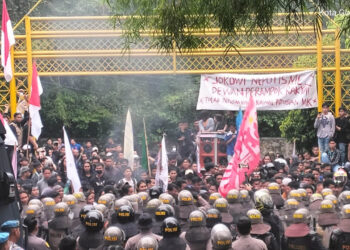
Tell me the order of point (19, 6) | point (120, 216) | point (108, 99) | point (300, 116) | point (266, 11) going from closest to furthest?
1. point (266, 11)
2. point (120, 216)
3. point (300, 116)
4. point (19, 6)
5. point (108, 99)

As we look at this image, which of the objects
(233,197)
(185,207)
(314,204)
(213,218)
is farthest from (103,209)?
(314,204)

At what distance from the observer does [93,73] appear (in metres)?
18.2

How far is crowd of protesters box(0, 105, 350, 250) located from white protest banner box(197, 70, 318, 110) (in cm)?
82

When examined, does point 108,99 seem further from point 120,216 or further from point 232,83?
point 120,216

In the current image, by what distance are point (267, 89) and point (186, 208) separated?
8.08m

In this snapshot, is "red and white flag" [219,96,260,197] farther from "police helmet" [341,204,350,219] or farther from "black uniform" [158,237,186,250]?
"black uniform" [158,237,186,250]

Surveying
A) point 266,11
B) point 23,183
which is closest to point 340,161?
point 23,183

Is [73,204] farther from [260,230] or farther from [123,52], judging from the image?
[123,52]

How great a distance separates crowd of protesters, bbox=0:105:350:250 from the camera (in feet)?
28.6

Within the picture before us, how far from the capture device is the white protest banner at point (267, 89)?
60.6 ft

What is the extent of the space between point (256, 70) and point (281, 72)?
0.63m

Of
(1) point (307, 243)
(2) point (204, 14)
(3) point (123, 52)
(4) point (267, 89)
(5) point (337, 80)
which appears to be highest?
(3) point (123, 52)

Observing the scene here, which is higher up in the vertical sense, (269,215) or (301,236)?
(269,215)

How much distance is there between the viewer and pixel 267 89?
18531 millimetres
